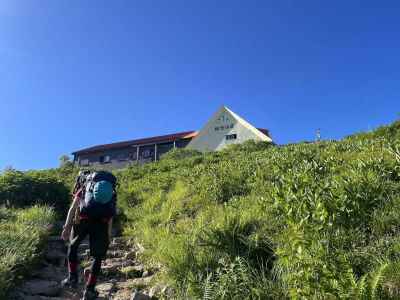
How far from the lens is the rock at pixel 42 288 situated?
227 inches

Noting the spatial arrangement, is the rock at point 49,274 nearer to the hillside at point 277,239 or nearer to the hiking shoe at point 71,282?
the hillside at point 277,239

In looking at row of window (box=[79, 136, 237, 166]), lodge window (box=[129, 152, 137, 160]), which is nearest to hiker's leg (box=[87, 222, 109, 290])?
row of window (box=[79, 136, 237, 166])

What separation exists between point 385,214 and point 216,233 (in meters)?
2.32

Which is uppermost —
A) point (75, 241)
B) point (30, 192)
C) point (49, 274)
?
point (30, 192)

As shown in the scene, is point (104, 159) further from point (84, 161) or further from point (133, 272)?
point (133, 272)

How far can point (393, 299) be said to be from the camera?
3600 millimetres

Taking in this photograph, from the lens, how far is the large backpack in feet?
18.6

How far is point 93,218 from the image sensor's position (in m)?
5.77

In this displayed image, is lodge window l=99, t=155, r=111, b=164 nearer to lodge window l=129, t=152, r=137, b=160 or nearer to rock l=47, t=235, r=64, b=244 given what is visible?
lodge window l=129, t=152, r=137, b=160

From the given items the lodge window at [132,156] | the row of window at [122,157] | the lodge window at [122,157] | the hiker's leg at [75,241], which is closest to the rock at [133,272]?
the hiker's leg at [75,241]

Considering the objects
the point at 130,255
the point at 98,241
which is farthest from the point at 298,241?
the point at 130,255

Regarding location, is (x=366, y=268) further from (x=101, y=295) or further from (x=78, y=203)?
(x=78, y=203)

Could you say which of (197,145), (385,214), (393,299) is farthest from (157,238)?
(197,145)

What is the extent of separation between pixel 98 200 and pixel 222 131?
123 feet
